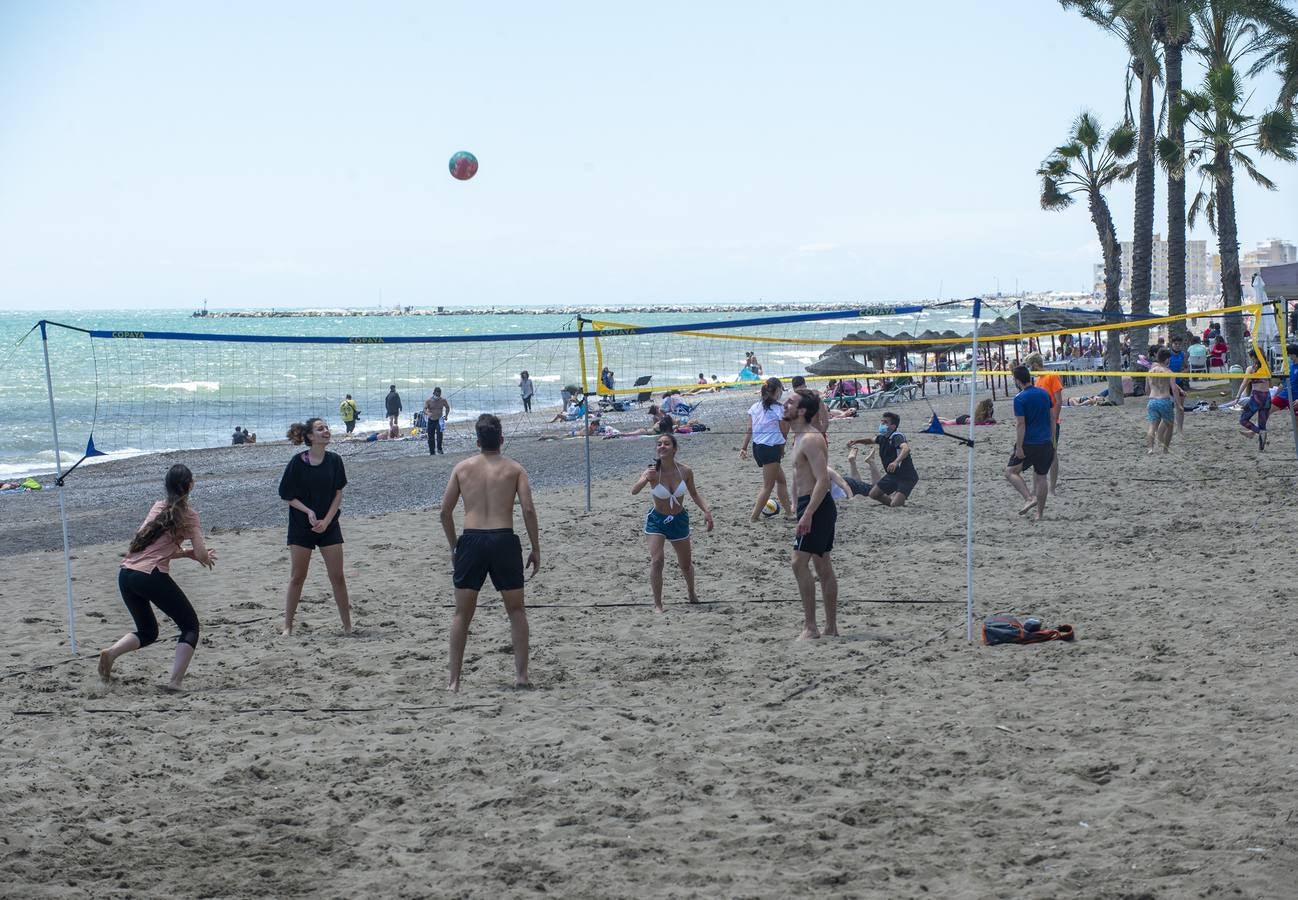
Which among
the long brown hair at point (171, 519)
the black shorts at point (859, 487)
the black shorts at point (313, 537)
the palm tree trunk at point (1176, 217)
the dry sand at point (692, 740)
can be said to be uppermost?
the palm tree trunk at point (1176, 217)

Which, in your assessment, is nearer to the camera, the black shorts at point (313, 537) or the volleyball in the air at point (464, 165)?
the black shorts at point (313, 537)

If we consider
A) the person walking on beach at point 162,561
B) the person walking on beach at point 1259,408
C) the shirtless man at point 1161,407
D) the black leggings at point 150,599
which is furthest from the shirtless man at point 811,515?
the person walking on beach at point 1259,408

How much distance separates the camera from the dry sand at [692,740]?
13.3 feet

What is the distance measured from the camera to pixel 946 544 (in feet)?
31.8

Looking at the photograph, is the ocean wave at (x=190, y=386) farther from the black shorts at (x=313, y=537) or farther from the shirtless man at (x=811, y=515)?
the shirtless man at (x=811, y=515)

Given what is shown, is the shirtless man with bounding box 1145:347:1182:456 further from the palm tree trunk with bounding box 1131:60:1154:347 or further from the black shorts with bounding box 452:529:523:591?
the black shorts with bounding box 452:529:523:591

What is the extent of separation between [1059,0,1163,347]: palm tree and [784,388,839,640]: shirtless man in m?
17.4

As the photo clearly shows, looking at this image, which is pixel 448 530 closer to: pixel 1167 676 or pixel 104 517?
pixel 1167 676

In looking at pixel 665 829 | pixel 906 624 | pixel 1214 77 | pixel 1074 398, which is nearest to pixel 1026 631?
pixel 906 624

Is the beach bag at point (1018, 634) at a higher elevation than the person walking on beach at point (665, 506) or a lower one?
lower

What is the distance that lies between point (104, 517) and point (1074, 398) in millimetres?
17827

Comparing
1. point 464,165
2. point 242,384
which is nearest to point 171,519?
point 464,165

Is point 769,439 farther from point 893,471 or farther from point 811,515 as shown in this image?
point 811,515

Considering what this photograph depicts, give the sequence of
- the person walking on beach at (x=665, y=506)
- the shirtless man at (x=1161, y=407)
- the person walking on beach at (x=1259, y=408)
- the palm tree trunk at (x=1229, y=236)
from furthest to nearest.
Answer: the palm tree trunk at (x=1229, y=236)
the person walking on beach at (x=1259, y=408)
the shirtless man at (x=1161, y=407)
the person walking on beach at (x=665, y=506)
